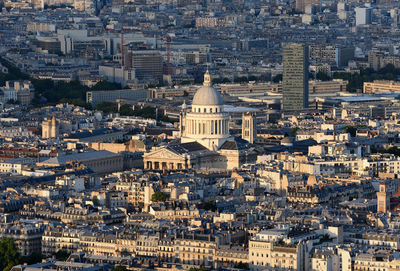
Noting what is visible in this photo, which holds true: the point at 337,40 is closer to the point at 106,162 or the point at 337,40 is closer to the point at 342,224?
the point at 106,162

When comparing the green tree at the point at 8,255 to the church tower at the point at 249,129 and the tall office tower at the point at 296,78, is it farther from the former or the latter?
the tall office tower at the point at 296,78

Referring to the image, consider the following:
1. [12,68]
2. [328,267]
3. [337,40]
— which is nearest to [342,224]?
[328,267]

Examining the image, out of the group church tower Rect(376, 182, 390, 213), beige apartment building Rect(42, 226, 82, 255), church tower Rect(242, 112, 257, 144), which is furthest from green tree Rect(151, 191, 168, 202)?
church tower Rect(242, 112, 257, 144)

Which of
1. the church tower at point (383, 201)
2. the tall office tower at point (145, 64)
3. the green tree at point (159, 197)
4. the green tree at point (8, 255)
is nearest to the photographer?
the green tree at point (8, 255)

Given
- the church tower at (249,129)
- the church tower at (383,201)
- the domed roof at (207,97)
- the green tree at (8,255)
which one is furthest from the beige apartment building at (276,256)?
the church tower at (249,129)

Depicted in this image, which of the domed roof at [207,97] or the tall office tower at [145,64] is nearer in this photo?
the domed roof at [207,97]

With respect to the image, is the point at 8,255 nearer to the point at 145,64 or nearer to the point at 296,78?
the point at 296,78

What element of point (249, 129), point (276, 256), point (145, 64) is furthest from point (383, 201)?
point (145, 64)
